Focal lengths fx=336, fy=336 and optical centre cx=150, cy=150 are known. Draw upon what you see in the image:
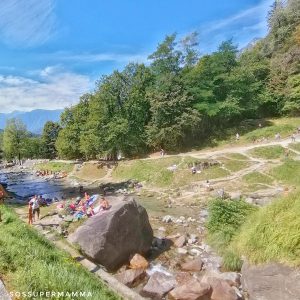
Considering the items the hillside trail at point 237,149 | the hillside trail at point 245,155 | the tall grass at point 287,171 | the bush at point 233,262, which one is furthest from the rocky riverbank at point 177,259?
the hillside trail at point 237,149

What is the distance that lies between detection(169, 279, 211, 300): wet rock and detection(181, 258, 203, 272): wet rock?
8.57 ft

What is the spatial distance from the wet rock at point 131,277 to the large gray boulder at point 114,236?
1143 millimetres

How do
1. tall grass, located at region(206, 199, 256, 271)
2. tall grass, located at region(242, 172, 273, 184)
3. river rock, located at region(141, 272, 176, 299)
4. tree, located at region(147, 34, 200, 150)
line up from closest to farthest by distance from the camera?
river rock, located at region(141, 272, 176, 299) < tall grass, located at region(206, 199, 256, 271) < tall grass, located at region(242, 172, 273, 184) < tree, located at region(147, 34, 200, 150)

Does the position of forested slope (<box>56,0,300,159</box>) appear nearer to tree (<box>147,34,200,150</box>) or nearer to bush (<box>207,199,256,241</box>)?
tree (<box>147,34,200,150</box>)

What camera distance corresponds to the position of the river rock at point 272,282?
12.2 m

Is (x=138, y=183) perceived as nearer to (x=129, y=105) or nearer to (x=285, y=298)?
(x=129, y=105)

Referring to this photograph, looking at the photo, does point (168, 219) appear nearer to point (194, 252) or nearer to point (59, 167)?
point (194, 252)

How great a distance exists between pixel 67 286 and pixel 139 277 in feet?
26.1

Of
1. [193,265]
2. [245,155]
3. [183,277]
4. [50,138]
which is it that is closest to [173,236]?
[193,265]

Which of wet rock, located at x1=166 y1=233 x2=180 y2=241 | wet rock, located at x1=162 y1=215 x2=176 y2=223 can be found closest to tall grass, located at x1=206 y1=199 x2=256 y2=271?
wet rock, located at x1=166 y1=233 x2=180 y2=241

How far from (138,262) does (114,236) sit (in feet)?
6.13

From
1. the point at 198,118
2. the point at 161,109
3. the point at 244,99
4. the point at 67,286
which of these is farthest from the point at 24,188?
the point at 67,286

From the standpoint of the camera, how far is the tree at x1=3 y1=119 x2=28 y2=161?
108 metres

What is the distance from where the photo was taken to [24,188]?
5541cm
